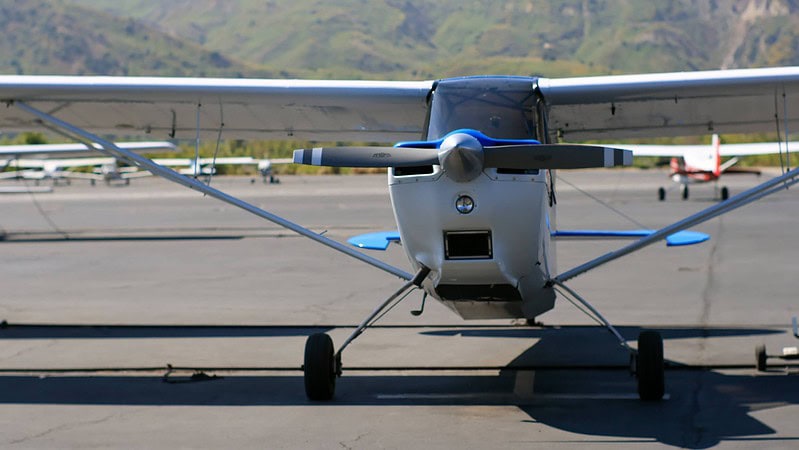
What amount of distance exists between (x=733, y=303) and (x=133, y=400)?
7.33 meters

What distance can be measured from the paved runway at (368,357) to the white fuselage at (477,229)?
0.80m

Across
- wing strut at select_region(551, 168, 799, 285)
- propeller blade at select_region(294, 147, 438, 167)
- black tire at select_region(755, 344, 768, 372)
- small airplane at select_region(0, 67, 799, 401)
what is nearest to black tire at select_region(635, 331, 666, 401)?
small airplane at select_region(0, 67, 799, 401)

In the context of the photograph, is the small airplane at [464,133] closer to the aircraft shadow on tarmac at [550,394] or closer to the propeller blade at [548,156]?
the propeller blade at [548,156]

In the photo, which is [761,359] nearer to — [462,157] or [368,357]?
[368,357]

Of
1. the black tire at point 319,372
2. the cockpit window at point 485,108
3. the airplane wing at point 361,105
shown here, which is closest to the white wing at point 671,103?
the airplane wing at point 361,105

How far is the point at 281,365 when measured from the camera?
9.09 meters

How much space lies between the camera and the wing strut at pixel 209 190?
816cm

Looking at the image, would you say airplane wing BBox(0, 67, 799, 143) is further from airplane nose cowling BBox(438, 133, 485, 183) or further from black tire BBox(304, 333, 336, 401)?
black tire BBox(304, 333, 336, 401)

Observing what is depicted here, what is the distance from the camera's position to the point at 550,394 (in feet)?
25.6

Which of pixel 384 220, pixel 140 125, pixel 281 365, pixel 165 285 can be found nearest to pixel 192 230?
pixel 384 220

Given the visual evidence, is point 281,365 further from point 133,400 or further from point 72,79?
point 72,79

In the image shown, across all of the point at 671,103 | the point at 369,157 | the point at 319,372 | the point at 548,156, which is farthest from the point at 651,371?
the point at 671,103

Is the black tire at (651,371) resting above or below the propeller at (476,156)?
below

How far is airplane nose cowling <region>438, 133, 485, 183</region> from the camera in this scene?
21.4 feet
